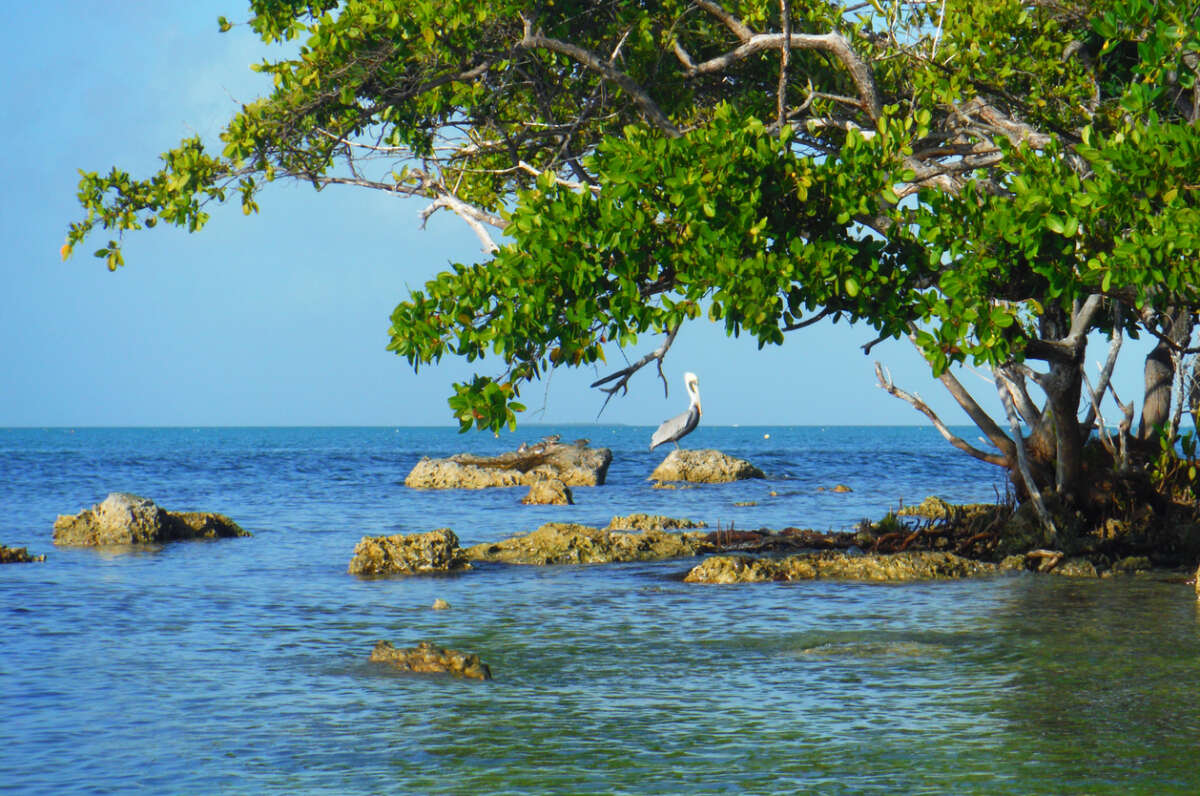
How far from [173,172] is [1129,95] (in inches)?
423

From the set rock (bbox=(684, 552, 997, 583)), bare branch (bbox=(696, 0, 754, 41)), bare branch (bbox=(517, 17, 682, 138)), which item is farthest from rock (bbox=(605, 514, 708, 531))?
bare branch (bbox=(696, 0, 754, 41))

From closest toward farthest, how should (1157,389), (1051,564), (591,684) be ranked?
(591,684), (1051,564), (1157,389)

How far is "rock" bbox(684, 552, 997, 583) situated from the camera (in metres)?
15.3

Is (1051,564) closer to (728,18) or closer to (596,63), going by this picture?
(728,18)

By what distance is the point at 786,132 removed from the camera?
10.1 metres

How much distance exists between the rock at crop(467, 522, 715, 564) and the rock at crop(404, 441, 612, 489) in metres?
19.3

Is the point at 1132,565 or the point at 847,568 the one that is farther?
the point at 847,568

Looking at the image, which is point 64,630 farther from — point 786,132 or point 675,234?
point 786,132

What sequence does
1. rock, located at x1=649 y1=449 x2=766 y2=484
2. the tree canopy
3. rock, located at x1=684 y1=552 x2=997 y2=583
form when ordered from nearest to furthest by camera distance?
1. the tree canopy
2. rock, located at x1=684 y1=552 x2=997 y2=583
3. rock, located at x1=649 y1=449 x2=766 y2=484

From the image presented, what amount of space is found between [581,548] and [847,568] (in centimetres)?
415

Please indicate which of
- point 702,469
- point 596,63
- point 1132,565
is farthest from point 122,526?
point 702,469

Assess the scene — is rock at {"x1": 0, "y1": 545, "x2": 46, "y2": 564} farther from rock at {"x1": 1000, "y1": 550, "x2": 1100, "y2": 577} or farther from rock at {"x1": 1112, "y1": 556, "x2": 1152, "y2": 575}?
rock at {"x1": 1112, "y1": 556, "x2": 1152, "y2": 575}

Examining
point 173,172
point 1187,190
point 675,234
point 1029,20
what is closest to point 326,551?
point 173,172

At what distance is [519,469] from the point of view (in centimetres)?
4012
